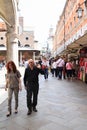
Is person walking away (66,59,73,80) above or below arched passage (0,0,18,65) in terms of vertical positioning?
below

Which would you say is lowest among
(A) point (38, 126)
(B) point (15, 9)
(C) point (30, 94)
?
(A) point (38, 126)

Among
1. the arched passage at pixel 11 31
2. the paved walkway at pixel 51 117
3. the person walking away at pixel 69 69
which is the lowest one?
the paved walkway at pixel 51 117

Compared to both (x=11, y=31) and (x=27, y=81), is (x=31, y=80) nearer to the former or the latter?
(x=27, y=81)

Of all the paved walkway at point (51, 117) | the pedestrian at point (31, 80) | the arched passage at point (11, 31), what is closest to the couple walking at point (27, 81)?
the pedestrian at point (31, 80)

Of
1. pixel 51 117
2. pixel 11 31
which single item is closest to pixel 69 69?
pixel 11 31

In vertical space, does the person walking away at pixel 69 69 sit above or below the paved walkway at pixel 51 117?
above

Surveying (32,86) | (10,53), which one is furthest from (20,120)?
(10,53)

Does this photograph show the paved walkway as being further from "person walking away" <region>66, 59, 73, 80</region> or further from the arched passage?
"person walking away" <region>66, 59, 73, 80</region>

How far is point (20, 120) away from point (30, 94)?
113 cm

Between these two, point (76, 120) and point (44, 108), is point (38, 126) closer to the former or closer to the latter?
point (76, 120)

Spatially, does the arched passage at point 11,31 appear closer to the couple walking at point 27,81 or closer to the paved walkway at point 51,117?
the paved walkway at point 51,117

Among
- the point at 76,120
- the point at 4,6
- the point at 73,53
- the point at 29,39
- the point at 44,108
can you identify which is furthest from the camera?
the point at 29,39

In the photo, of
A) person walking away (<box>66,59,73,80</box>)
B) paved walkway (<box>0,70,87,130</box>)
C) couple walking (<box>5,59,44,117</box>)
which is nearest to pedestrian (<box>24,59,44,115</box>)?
couple walking (<box>5,59,44,117</box>)

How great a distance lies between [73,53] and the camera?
22.2 metres
